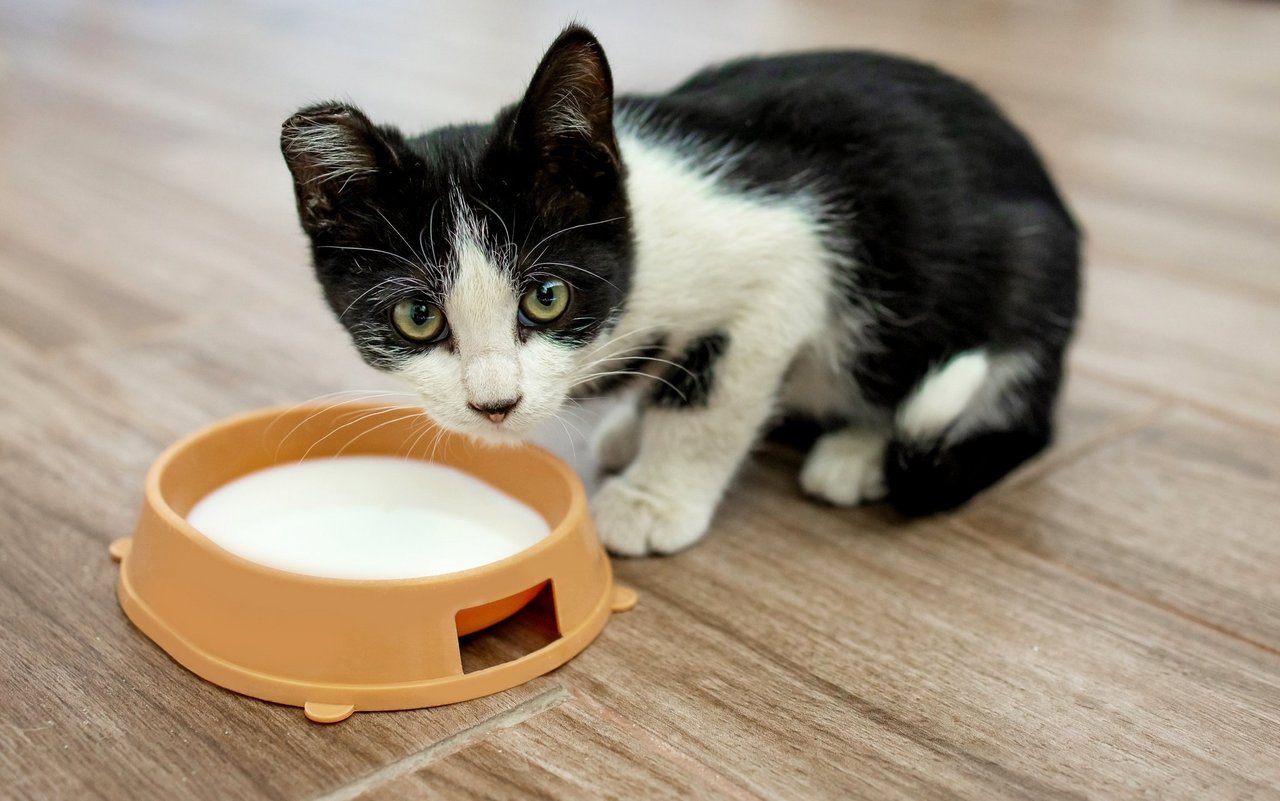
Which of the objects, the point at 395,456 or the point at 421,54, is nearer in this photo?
the point at 395,456

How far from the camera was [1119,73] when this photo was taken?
378 cm

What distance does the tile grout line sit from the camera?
0.92 metres

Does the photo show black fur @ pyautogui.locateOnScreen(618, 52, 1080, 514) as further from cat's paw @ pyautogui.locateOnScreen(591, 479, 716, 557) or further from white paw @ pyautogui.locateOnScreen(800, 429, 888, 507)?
cat's paw @ pyautogui.locateOnScreen(591, 479, 716, 557)

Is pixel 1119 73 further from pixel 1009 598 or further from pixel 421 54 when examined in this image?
pixel 1009 598

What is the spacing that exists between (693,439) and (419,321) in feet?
1.16

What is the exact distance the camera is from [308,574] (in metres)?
1.01

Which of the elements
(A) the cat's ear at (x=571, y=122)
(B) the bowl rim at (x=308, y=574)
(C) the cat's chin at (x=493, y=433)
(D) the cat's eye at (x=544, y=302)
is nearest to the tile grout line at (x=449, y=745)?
(B) the bowl rim at (x=308, y=574)

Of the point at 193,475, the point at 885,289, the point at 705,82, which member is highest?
the point at 705,82

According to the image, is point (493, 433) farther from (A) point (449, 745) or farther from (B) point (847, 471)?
(B) point (847, 471)

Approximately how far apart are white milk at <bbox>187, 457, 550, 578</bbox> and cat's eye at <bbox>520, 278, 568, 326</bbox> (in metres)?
0.22

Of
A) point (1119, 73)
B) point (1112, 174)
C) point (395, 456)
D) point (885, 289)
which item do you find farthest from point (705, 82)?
point (1119, 73)

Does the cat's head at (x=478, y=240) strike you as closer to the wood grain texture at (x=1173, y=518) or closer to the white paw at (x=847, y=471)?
the white paw at (x=847, y=471)

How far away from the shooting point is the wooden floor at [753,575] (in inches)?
37.7

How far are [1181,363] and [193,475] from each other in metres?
1.37
